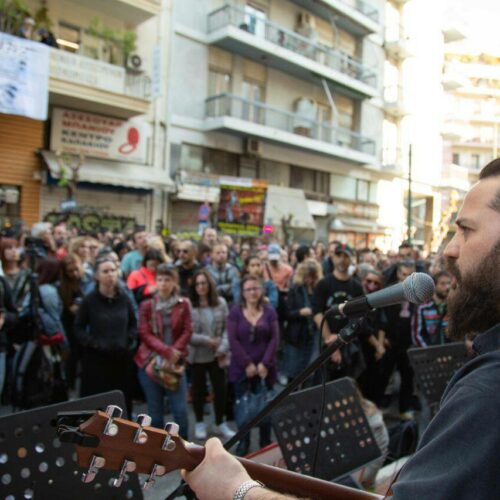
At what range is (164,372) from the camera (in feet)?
14.4

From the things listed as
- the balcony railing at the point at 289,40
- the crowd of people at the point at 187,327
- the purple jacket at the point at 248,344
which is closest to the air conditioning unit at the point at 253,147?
the balcony railing at the point at 289,40

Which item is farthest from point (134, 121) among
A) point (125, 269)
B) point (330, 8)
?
point (330, 8)

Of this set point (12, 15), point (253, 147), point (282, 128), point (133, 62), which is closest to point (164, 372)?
point (12, 15)

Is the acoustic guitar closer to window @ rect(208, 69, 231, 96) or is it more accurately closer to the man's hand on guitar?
the man's hand on guitar

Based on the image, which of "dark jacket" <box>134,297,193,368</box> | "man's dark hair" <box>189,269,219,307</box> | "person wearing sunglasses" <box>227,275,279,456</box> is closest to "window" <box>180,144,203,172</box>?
"man's dark hair" <box>189,269,219,307</box>

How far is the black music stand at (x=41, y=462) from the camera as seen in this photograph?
A: 1915 mm

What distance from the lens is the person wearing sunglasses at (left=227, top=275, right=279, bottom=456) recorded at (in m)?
4.65

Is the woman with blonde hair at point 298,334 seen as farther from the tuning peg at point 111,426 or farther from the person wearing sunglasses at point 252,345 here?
the tuning peg at point 111,426

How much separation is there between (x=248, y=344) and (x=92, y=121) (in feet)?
37.7

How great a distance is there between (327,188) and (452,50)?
3100 centimetres

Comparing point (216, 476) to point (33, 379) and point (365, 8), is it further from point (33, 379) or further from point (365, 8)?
point (365, 8)

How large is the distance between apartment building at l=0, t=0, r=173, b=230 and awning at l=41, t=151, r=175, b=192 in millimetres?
28

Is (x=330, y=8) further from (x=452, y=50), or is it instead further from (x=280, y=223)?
(x=452, y=50)

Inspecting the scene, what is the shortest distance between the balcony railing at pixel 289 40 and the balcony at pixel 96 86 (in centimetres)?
467
